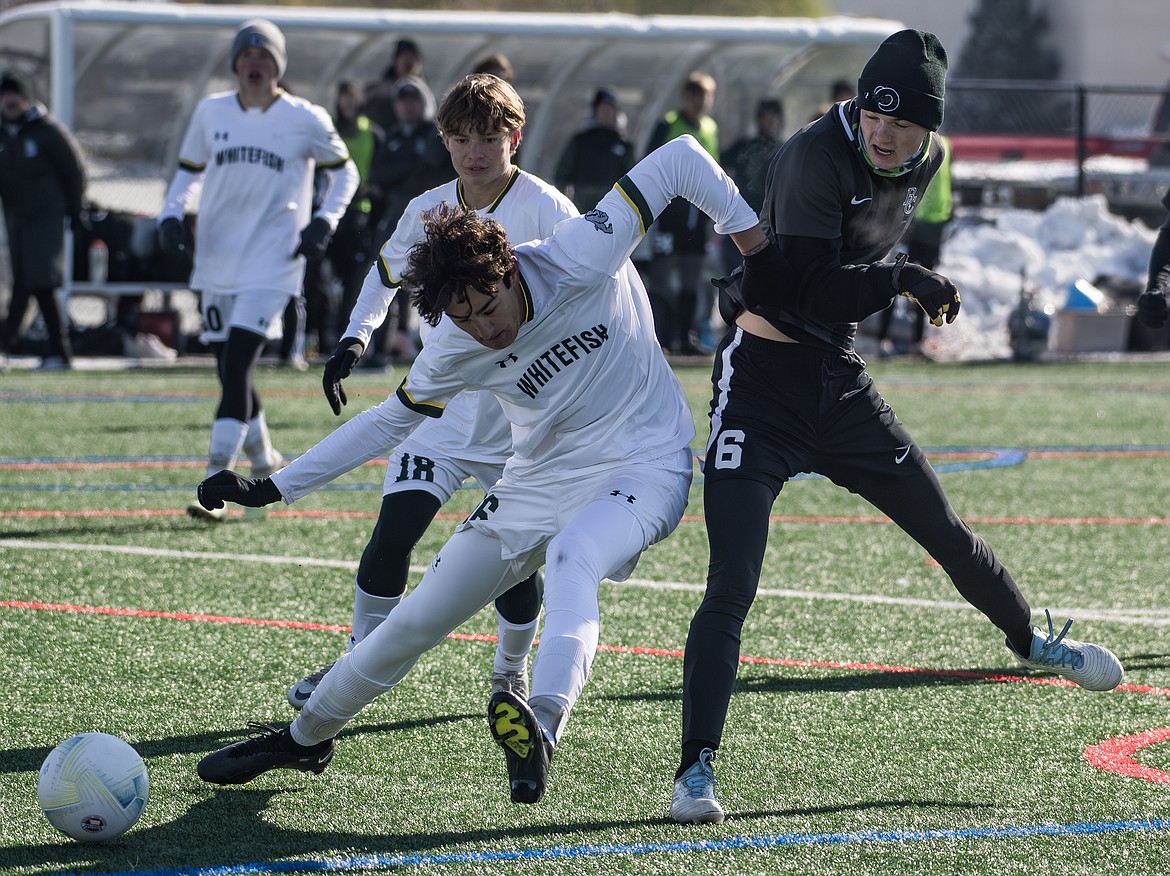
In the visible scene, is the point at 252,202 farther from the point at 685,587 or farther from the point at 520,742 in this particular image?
the point at 520,742

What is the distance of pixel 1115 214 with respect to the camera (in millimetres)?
22094

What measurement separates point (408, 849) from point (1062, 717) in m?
2.18

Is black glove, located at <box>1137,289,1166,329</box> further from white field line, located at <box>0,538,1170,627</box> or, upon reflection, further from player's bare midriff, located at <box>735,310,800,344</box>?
player's bare midriff, located at <box>735,310,800,344</box>

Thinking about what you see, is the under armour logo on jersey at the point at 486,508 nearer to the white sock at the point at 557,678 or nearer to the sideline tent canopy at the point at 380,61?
the white sock at the point at 557,678

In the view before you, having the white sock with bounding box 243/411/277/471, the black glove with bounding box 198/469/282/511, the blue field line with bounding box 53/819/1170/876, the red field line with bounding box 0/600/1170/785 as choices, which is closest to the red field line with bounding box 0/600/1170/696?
the red field line with bounding box 0/600/1170/785

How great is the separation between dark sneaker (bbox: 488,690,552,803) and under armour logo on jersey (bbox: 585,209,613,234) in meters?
1.26

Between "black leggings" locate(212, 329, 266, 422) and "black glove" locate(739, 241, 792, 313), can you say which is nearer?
"black glove" locate(739, 241, 792, 313)

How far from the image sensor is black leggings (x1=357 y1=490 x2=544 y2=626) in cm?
489

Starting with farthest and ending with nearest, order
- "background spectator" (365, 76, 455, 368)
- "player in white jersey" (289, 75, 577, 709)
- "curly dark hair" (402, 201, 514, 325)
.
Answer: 1. "background spectator" (365, 76, 455, 368)
2. "player in white jersey" (289, 75, 577, 709)
3. "curly dark hair" (402, 201, 514, 325)

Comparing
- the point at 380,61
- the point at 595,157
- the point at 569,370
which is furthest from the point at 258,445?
the point at 380,61

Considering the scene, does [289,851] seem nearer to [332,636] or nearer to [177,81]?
[332,636]

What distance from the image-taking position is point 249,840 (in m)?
3.99

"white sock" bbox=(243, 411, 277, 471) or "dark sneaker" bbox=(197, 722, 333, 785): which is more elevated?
"dark sneaker" bbox=(197, 722, 333, 785)

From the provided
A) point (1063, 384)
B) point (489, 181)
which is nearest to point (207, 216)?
point (489, 181)
